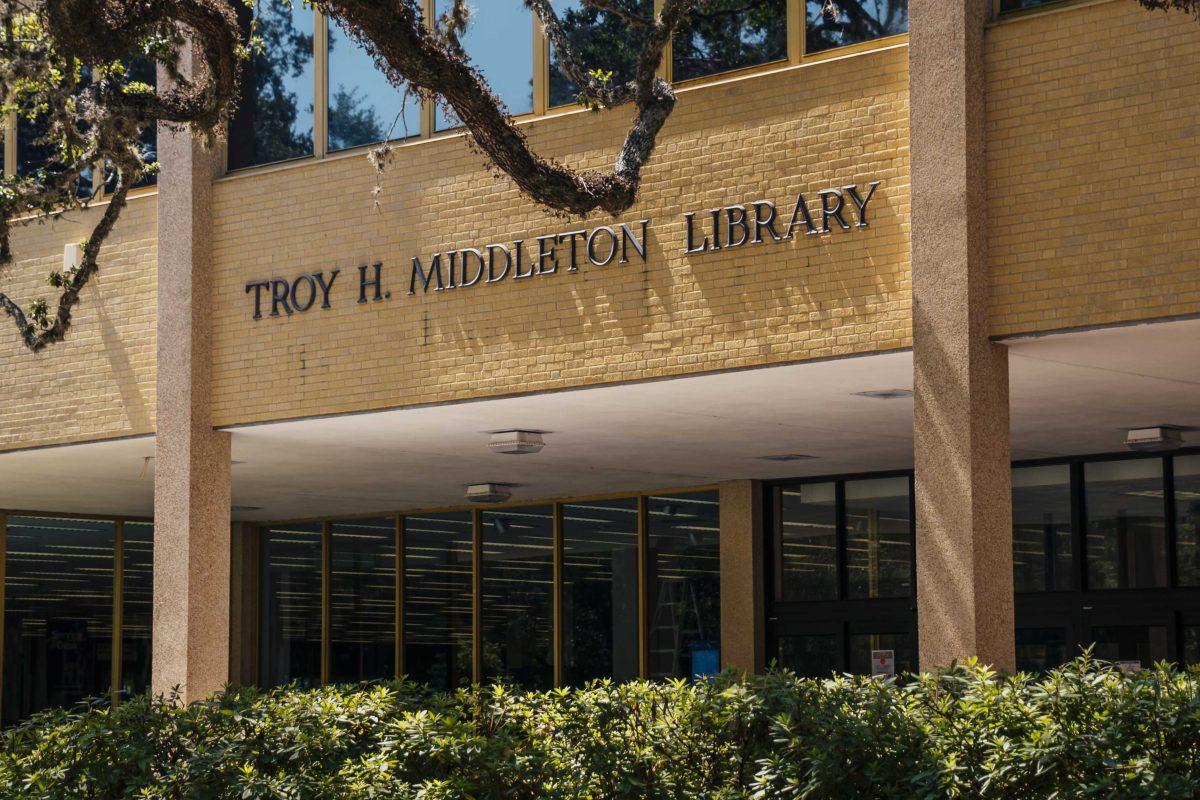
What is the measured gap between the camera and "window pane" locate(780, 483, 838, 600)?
20094 millimetres

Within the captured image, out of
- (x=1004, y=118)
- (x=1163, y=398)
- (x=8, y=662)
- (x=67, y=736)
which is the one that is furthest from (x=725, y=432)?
(x=8, y=662)

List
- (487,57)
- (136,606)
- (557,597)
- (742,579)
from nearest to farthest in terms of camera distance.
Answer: (487,57) → (742,579) → (557,597) → (136,606)

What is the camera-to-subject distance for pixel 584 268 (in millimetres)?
13859

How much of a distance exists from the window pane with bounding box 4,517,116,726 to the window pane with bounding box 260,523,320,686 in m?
2.28

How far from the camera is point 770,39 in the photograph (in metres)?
13.3

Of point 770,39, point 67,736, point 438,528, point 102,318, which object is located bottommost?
point 67,736

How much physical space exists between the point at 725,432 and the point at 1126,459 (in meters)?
4.54

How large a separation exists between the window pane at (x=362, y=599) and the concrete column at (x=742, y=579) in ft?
19.1

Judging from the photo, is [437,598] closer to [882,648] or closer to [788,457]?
[882,648]

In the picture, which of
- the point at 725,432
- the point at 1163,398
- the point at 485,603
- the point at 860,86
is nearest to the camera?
the point at 860,86

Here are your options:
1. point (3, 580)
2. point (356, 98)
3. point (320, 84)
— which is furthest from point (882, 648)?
point (3, 580)

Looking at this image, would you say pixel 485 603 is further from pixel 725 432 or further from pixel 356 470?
pixel 725 432

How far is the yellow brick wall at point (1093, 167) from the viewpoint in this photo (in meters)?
11.2

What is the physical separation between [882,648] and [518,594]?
18.2 feet
